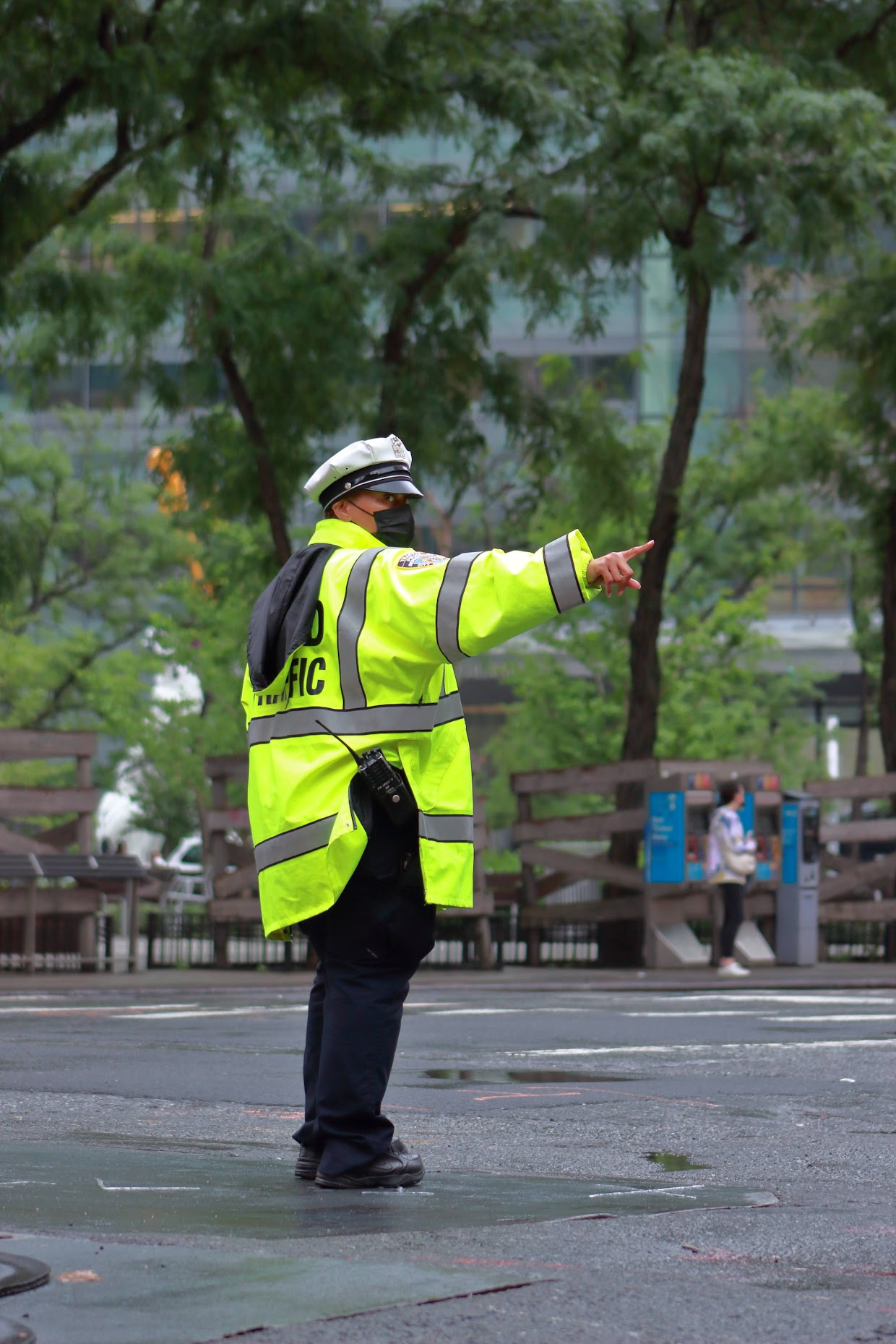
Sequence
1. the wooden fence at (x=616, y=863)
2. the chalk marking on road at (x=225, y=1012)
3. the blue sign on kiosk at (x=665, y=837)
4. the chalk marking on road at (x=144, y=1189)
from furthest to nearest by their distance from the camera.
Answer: the wooden fence at (x=616, y=863) < the blue sign on kiosk at (x=665, y=837) < the chalk marking on road at (x=225, y=1012) < the chalk marking on road at (x=144, y=1189)

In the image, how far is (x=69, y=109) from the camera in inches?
726

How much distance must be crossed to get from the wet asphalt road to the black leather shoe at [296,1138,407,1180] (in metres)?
0.09

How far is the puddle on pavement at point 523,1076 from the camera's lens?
25.7 ft

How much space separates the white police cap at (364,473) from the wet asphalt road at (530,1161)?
5.80 ft

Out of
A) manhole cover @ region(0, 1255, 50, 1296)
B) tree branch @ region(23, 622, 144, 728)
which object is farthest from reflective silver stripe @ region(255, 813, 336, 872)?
tree branch @ region(23, 622, 144, 728)

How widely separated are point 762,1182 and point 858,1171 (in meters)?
0.39

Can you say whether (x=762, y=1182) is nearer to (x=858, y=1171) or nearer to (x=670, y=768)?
(x=858, y=1171)

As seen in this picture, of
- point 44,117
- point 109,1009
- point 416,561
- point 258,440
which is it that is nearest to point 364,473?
point 416,561

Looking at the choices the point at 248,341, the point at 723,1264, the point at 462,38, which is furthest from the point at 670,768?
the point at 723,1264

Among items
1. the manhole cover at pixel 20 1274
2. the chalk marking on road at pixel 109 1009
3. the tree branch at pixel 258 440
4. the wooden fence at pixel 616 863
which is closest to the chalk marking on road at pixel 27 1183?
the manhole cover at pixel 20 1274

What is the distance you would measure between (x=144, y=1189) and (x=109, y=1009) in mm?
7939

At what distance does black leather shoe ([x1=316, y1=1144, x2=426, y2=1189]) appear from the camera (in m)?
4.98

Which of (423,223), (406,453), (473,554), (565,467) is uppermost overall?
(423,223)

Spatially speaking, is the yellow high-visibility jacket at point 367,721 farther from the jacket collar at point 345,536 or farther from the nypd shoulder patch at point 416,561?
the jacket collar at point 345,536
